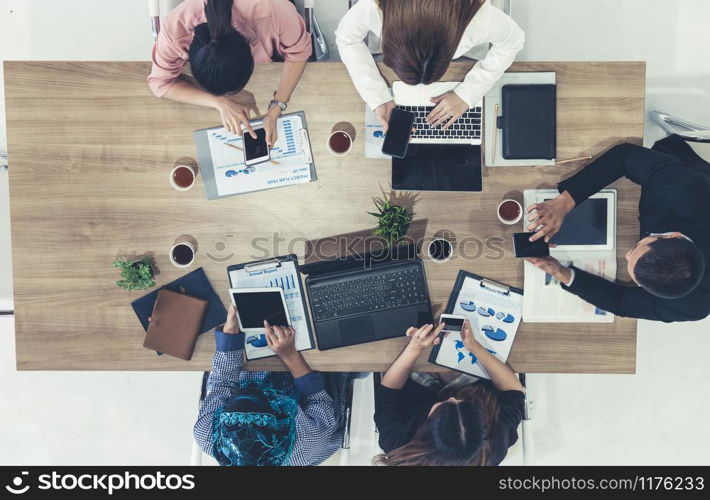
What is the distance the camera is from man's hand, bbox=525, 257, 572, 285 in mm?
1753

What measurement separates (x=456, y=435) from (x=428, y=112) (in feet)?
3.69

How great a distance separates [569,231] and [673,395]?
145 cm

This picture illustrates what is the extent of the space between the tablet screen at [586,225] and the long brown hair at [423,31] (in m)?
0.73

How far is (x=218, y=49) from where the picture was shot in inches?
59.2

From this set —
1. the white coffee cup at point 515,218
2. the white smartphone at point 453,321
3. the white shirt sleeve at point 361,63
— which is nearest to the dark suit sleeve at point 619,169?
the white coffee cup at point 515,218

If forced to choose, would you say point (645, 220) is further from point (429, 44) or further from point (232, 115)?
point (232, 115)

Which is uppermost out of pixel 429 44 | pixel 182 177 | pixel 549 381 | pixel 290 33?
pixel 290 33

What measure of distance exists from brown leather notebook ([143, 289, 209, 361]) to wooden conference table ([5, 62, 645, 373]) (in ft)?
0.20

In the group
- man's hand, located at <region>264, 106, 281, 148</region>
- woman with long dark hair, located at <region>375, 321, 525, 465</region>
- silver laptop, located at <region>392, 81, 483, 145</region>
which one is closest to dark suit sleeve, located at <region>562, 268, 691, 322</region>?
woman with long dark hair, located at <region>375, 321, 525, 465</region>

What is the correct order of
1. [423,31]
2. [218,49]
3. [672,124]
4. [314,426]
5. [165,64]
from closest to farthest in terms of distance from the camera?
[423,31] → [218,49] → [165,64] → [314,426] → [672,124]

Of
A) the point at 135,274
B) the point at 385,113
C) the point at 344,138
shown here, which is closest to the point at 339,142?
the point at 344,138

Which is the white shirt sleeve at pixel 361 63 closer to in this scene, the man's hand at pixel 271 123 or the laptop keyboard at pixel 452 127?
the laptop keyboard at pixel 452 127

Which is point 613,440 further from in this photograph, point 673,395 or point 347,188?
point 347,188
